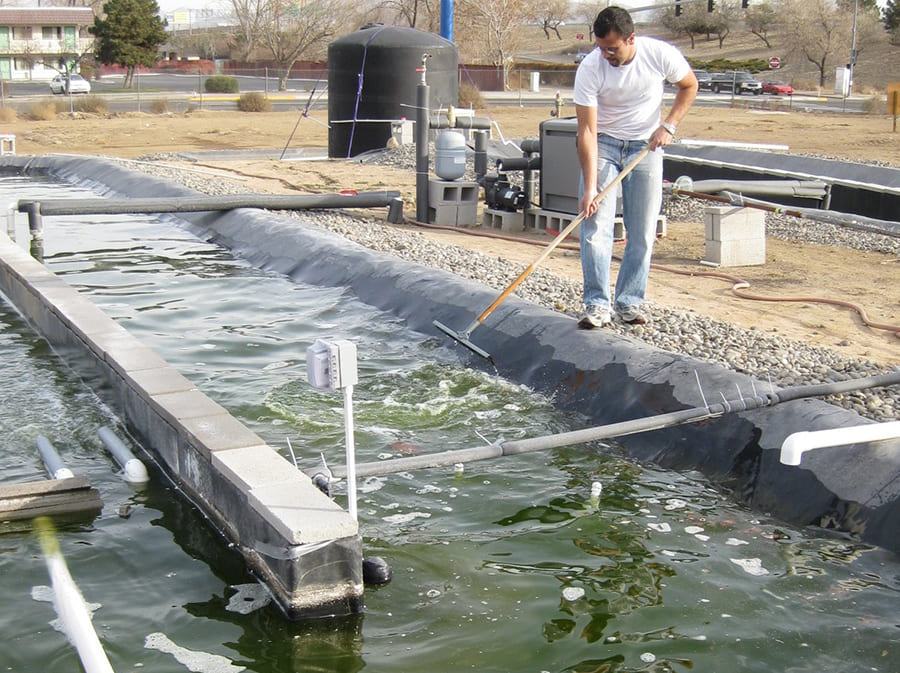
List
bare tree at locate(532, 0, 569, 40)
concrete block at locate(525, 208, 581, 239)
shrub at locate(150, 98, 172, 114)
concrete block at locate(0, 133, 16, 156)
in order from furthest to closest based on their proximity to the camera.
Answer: bare tree at locate(532, 0, 569, 40), shrub at locate(150, 98, 172, 114), concrete block at locate(0, 133, 16, 156), concrete block at locate(525, 208, 581, 239)

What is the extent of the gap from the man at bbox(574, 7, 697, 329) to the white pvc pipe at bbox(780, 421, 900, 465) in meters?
2.53

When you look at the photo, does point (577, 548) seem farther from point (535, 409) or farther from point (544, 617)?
point (535, 409)

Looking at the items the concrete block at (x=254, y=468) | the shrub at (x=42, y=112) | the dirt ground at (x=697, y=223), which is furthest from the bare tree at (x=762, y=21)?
the concrete block at (x=254, y=468)

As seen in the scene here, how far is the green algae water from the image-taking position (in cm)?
447

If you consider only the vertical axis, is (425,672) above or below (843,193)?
below

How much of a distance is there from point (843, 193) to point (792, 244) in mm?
3350

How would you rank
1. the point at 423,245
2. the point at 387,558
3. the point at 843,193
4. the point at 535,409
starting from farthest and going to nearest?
the point at 843,193, the point at 423,245, the point at 535,409, the point at 387,558

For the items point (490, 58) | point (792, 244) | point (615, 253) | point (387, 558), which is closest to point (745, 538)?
point (387, 558)

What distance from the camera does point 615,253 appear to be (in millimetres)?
11727

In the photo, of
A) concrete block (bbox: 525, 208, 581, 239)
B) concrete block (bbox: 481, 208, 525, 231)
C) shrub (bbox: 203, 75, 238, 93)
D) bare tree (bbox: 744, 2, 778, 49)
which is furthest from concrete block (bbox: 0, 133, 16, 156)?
bare tree (bbox: 744, 2, 778, 49)

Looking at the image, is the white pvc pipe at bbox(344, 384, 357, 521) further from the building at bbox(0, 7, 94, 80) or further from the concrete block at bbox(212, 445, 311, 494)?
the building at bbox(0, 7, 94, 80)

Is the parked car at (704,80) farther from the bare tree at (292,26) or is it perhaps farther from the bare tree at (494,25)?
the bare tree at (292,26)

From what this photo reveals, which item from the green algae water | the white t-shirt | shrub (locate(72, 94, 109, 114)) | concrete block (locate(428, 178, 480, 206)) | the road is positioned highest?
the road

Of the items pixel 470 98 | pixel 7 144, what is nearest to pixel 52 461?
pixel 7 144
